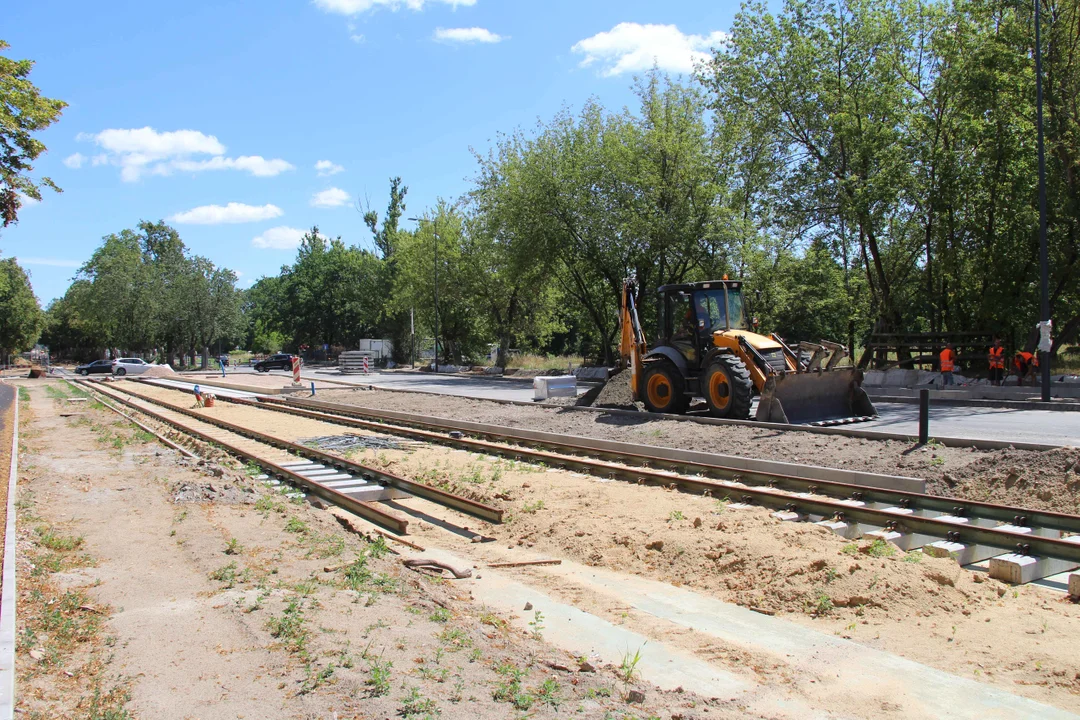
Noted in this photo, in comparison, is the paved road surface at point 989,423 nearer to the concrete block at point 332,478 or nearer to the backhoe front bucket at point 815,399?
the backhoe front bucket at point 815,399

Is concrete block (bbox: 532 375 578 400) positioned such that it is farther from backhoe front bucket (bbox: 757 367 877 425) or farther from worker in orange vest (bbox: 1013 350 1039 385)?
worker in orange vest (bbox: 1013 350 1039 385)

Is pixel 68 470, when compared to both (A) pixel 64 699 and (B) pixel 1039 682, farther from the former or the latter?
(B) pixel 1039 682

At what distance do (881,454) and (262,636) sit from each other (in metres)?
9.28

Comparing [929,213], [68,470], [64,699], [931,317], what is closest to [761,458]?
[64,699]

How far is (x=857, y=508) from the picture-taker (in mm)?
8125

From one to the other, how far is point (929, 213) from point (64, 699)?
94.8 ft

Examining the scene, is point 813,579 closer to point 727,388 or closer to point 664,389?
point 727,388

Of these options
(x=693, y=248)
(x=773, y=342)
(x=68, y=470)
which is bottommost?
(x=68, y=470)

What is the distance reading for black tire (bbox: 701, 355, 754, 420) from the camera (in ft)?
49.8

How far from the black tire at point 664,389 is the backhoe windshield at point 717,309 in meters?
1.31

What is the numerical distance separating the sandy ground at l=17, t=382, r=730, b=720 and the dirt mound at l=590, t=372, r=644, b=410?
11.8m

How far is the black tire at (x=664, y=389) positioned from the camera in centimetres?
1697

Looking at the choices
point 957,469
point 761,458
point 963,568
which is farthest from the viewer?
point 761,458

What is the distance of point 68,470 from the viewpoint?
13.0m
